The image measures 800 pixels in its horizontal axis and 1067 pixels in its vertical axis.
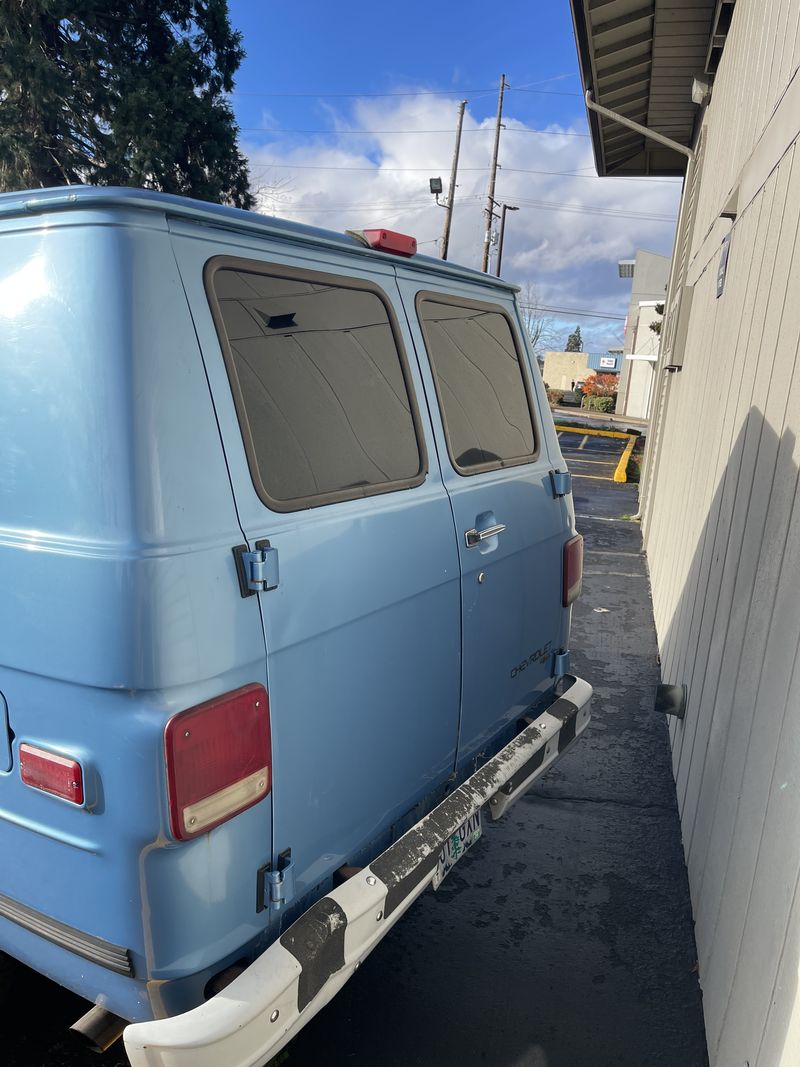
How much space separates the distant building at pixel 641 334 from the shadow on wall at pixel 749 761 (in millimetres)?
36875

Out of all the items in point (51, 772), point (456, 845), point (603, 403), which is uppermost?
point (51, 772)

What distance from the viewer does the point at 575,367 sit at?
77.0 metres

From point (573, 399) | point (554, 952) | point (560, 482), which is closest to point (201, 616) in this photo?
point (560, 482)

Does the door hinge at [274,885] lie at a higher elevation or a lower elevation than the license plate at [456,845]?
higher

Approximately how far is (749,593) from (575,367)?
7720 centimetres

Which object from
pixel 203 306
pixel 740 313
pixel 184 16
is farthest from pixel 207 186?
pixel 203 306

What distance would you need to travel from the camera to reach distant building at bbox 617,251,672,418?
45000mm

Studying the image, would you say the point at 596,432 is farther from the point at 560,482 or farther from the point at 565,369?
the point at 565,369

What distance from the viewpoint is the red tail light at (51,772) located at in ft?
6.03

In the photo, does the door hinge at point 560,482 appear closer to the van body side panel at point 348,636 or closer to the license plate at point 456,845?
the van body side panel at point 348,636

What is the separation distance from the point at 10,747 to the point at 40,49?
21700mm

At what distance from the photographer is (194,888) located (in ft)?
6.11

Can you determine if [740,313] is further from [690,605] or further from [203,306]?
[203,306]

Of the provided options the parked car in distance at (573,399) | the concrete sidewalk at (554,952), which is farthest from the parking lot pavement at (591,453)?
the parked car in distance at (573,399)
